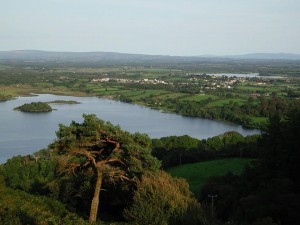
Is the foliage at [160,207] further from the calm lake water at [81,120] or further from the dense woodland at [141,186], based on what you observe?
the calm lake water at [81,120]

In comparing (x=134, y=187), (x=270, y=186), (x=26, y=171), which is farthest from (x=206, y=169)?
(x=134, y=187)

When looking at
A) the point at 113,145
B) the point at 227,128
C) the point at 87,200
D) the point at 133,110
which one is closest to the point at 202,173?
the point at 87,200

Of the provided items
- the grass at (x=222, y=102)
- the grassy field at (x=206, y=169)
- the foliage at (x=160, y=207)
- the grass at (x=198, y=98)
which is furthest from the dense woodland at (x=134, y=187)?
the grass at (x=198, y=98)

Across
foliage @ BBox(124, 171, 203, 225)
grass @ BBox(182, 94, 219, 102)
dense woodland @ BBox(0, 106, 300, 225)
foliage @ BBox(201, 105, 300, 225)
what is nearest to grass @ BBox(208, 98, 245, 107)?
grass @ BBox(182, 94, 219, 102)

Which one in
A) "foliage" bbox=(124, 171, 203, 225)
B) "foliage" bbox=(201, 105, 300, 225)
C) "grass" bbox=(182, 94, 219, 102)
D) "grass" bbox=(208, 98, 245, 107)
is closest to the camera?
"foliage" bbox=(124, 171, 203, 225)

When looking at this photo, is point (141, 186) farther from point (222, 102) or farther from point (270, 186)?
point (222, 102)

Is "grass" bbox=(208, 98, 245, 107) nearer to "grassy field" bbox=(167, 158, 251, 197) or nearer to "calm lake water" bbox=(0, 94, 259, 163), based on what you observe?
"calm lake water" bbox=(0, 94, 259, 163)
